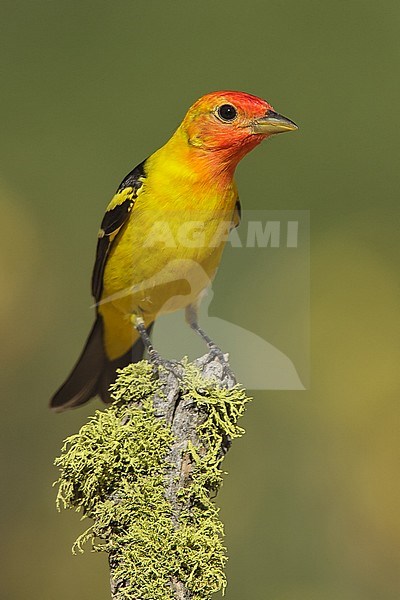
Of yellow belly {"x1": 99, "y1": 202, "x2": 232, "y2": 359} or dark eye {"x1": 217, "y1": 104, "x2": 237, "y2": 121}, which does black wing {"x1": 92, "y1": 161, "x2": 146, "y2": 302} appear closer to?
yellow belly {"x1": 99, "y1": 202, "x2": 232, "y2": 359}

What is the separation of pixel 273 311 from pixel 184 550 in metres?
2.68

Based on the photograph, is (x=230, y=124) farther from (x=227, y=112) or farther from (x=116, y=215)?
(x=116, y=215)

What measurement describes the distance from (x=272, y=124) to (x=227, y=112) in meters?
0.18

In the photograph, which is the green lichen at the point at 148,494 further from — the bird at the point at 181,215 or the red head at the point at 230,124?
the red head at the point at 230,124

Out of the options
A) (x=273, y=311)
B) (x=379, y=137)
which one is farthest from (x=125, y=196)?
(x=379, y=137)

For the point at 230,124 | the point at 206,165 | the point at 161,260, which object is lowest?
the point at 161,260

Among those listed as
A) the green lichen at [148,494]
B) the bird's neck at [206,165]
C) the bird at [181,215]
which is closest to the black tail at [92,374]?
the bird at [181,215]

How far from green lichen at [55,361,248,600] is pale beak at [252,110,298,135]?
0.92m

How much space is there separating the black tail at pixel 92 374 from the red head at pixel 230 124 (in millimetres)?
826

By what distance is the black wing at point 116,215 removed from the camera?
319cm

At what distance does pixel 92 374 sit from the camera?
11.3 ft

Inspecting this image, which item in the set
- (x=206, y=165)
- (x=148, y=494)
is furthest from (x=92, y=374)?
(x=148, y=494)

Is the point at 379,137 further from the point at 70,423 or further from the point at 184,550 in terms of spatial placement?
A: the point at 184,550

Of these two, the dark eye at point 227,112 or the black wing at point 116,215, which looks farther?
the black wing at point 116,215
